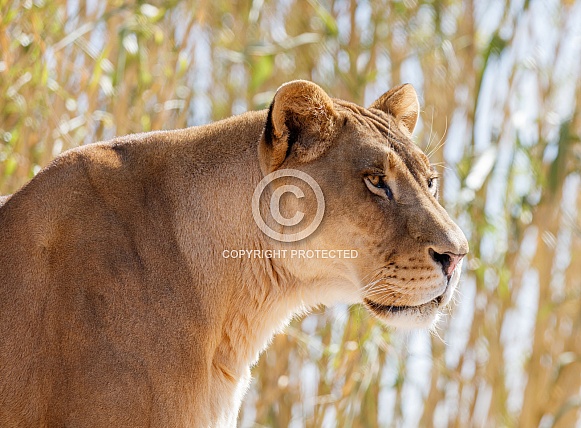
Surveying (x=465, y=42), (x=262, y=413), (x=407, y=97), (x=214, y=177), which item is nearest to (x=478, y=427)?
(x=262, y=413)

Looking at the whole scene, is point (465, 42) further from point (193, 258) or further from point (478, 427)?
point (193, 258)

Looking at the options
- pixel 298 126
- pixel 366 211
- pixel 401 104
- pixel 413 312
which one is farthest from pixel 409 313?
pixel 401 104

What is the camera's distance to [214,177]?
3.14 metres

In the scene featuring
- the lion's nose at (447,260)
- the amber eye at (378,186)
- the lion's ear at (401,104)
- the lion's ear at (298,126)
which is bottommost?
the lion's nose at (447,260)

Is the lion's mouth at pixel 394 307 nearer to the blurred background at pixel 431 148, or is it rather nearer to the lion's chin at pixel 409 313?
the lion's chin at pixel 409 313

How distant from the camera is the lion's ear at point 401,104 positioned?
3.55 meters

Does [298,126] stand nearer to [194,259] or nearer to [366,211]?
[366,211]

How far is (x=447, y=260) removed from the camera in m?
3.05

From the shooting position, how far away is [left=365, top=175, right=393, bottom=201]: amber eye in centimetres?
307

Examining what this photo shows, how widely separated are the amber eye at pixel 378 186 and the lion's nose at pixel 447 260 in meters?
0.24

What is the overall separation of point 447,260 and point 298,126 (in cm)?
67

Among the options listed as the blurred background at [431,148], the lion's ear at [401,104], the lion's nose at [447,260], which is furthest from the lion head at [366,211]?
the blurred background at [431,148]

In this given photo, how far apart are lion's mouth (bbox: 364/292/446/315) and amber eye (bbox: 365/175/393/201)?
382 millimetres

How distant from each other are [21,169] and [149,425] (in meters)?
2.03
